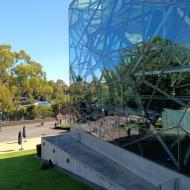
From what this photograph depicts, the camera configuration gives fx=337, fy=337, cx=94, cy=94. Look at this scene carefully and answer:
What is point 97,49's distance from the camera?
16.1 m

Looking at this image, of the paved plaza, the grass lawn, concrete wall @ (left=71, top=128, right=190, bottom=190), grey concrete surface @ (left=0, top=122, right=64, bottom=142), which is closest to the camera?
concrete wall @ (left=71, top=128, right=190, bottom=190)

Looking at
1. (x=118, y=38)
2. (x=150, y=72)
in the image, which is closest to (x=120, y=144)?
(x=150, y=72)

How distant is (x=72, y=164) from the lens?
575 inches

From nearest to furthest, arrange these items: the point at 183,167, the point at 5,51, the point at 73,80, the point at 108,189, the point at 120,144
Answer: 1. the point at 183,167
2. the point at 108,189
3. the point at 120,144
4. the point at 73,80
5. the point at 5,51

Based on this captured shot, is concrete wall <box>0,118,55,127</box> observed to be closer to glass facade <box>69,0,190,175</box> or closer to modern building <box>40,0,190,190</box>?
modern building <box>40,0,190,190</box>

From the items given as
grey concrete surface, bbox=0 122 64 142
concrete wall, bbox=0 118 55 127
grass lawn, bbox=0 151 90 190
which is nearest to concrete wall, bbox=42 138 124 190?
grass lawn, bbox=0 151 90 190

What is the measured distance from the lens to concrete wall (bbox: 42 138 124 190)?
11664mm

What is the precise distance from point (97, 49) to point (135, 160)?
619cm

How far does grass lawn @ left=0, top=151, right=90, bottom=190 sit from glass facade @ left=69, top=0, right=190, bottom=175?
2520mm

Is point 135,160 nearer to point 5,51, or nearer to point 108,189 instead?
point 108,189

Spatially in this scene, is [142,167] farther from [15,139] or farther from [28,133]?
[28,133]

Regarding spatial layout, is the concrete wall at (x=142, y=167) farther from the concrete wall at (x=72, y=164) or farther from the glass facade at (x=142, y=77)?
the concrete wall at (x=72, y=164)

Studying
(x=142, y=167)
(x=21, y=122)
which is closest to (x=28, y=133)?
(x=21, y=122)

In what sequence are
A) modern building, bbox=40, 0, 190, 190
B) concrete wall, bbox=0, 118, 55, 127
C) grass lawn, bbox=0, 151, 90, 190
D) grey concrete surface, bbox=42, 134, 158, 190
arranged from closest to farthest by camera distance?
modern building, bbox=40, 0, 190, 190, grey concrete surface, bbox=42, 134, 158, 190, grass lawn, bbox=0, 151, 90, 190, concrete wall, bbox=0, 118, 55, 127
